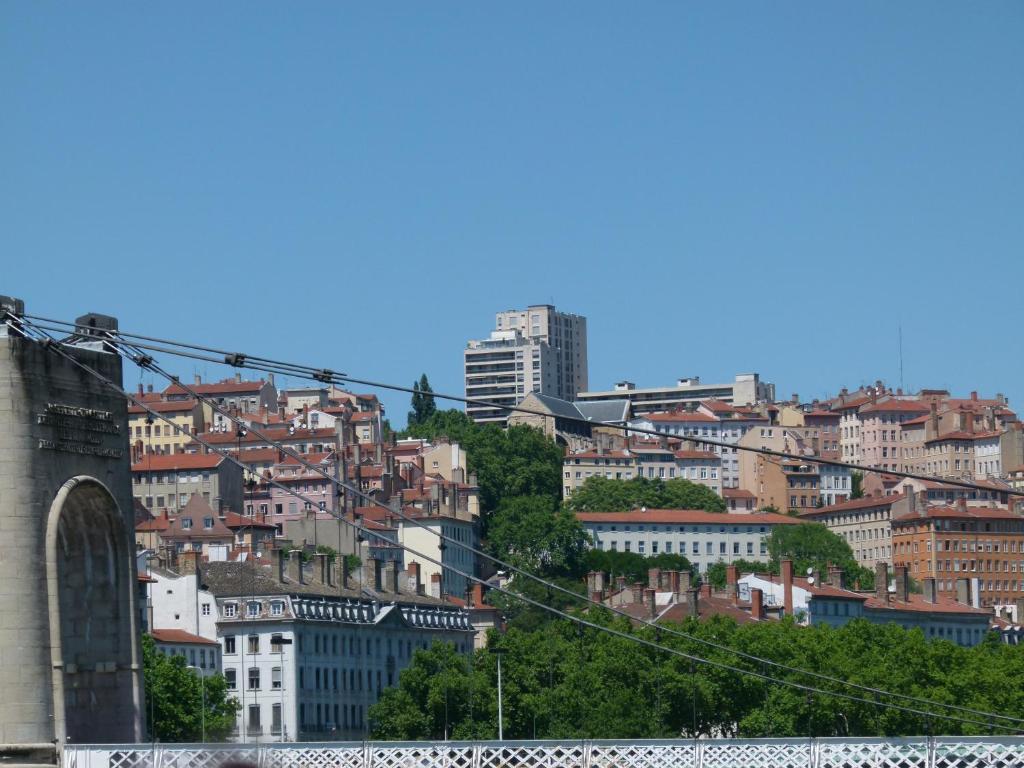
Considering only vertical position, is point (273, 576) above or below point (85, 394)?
below

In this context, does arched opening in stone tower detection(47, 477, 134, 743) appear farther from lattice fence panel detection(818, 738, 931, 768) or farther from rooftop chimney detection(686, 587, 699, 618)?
rooftop chimney detection(686, 587, 699, 618)

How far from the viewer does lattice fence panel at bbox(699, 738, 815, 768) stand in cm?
3488

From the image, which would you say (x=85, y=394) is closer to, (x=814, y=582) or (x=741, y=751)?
(x=741, y=751)

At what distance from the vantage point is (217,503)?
191 metres

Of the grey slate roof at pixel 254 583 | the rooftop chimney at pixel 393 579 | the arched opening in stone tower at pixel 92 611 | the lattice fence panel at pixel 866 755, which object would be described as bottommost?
the rooftop chimney at pixel 393 579

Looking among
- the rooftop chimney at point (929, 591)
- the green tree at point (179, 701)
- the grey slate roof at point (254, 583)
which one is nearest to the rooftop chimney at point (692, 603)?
the grey slate roof at point (254, 583)

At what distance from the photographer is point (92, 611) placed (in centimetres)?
3759

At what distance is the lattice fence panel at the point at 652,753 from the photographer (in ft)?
115

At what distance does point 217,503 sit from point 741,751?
157m

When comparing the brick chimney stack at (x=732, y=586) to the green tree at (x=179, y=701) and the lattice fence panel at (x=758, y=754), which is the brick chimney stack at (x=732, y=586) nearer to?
the green tree at (x=179, y=701)

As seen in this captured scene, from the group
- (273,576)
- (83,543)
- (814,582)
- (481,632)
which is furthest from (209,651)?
(83,543)

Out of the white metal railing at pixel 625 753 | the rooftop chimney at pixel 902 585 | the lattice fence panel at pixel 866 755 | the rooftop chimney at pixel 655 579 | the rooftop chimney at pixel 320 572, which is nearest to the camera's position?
the white metal railing at pixel 625 753

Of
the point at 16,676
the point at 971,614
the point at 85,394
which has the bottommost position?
the point at 971,614

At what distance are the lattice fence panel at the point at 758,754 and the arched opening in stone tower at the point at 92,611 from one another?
762 cm
